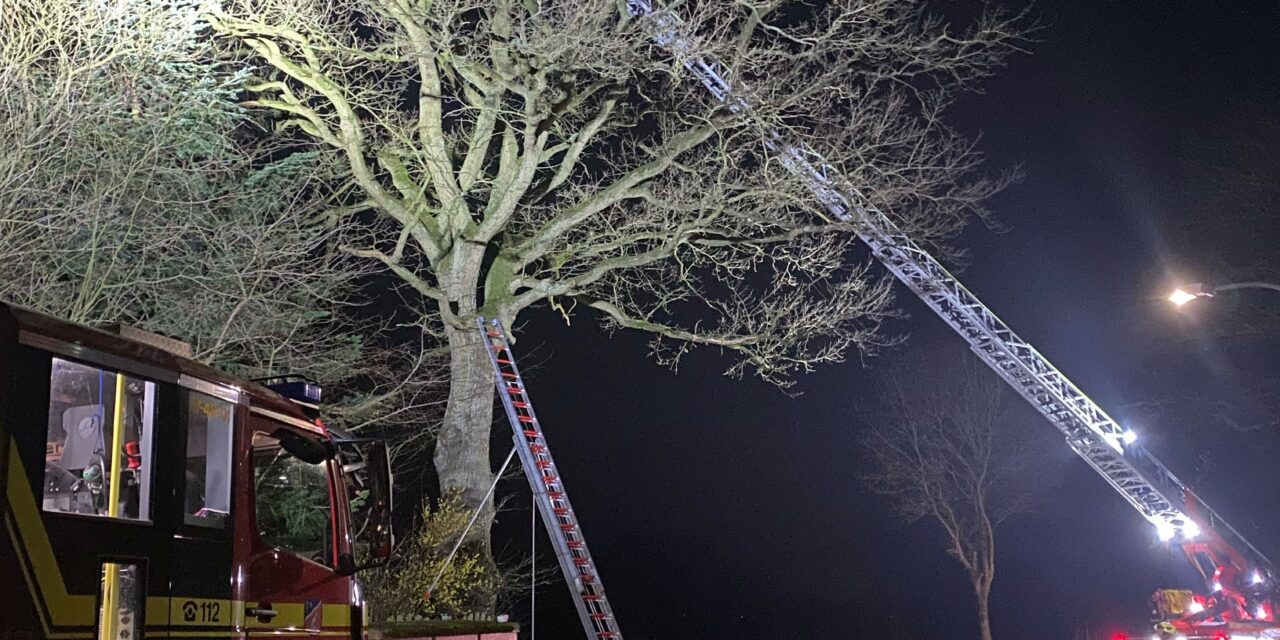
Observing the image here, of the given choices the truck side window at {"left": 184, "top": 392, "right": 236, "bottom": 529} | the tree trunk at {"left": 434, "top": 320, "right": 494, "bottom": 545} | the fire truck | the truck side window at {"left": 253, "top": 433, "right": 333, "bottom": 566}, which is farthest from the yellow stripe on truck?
the tree trunk at {"left": 434, "top": 320, "right": 494, "bottom": 545}

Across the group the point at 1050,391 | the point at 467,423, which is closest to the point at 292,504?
the point at 467,423

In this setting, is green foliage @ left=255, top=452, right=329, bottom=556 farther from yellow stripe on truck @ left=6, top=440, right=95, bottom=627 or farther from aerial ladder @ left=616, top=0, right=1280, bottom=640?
aerial ladder @ left=616, top=0, right=1280, bottom=640

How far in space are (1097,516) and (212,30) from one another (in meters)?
30.7

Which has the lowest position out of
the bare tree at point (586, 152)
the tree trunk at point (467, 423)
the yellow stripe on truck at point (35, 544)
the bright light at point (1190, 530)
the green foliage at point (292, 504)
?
the yellow stripe on truck at point (35, 544)

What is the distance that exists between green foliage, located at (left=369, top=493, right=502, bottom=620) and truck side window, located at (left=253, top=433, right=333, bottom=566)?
220 inches

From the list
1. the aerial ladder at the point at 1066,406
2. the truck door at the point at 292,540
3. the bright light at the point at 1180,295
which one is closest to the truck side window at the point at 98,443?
the truck door at the point at 292,540

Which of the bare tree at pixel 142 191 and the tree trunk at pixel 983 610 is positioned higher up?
the bare tree at pixel 142 191

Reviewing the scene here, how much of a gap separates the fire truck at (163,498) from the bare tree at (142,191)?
3810 mm

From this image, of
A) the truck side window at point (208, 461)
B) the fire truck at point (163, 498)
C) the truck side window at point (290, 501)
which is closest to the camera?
the fire truck at point (163, 498)

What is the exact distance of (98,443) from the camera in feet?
17.1

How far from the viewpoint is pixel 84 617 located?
4.92 meters

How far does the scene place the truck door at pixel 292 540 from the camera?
20.1 feet

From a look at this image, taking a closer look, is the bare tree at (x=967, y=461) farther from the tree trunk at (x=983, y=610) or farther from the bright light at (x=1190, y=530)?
the bright light at (x=1190, y=530)

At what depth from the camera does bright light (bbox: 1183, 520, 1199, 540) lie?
743 inches
